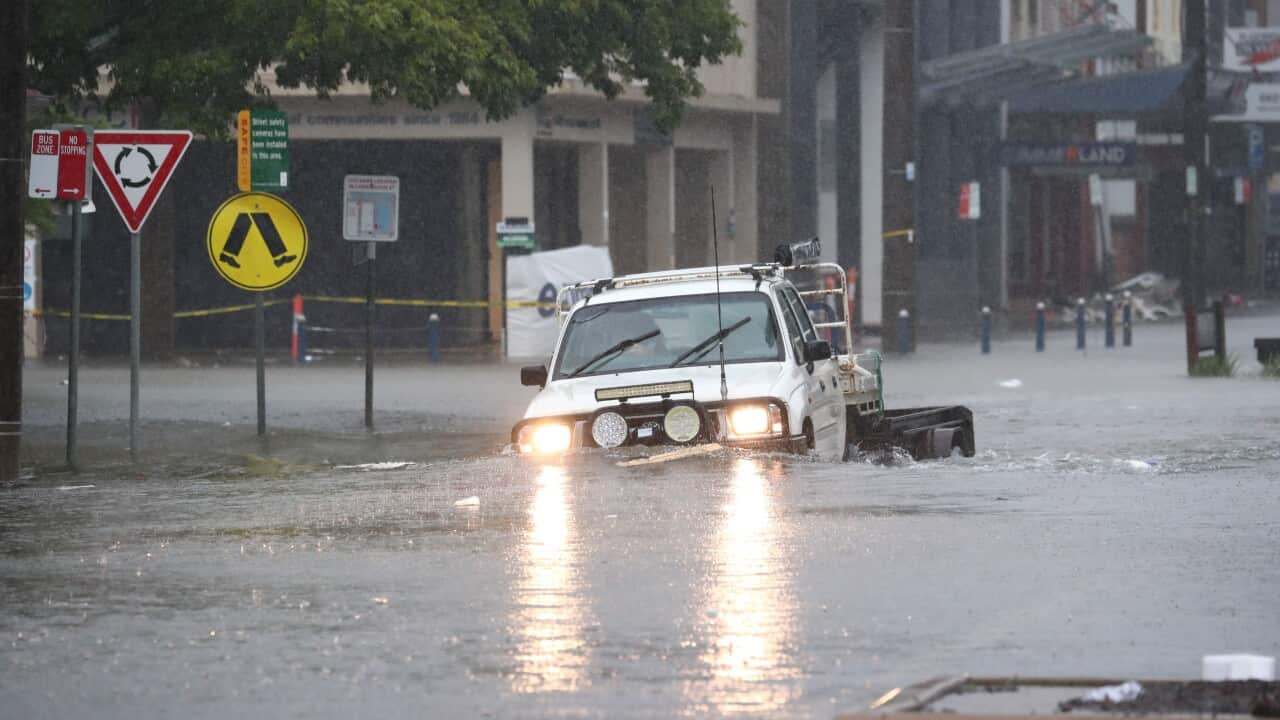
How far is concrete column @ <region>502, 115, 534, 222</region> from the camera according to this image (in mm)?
38625

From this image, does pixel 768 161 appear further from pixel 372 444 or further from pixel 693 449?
pixel 693 449

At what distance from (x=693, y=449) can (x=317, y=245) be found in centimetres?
3031

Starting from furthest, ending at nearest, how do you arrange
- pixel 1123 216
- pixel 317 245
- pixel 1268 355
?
1. pixel 1123 216
2. pixel 317 245
3. pixel 1268 355

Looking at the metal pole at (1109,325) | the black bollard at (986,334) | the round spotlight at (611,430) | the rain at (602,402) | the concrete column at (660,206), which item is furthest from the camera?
the concrete column at (660,206)

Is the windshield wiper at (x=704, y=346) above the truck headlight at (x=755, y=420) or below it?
→ above

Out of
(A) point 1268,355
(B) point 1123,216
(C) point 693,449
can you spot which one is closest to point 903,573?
(C) point 693,449

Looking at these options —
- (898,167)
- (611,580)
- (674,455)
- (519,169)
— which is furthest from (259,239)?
(519,169)

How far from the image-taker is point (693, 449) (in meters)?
Answer: 13.7

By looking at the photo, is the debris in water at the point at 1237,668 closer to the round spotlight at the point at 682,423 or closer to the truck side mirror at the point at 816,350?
the round spotlight at the point at 682,423

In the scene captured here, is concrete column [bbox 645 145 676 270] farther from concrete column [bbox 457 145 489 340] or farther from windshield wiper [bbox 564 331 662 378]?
windshield wiper [bbox 564 331 662 378]

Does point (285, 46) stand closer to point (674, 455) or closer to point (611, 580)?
point (674, 455)

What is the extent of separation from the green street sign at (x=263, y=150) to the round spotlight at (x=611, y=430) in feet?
23.9

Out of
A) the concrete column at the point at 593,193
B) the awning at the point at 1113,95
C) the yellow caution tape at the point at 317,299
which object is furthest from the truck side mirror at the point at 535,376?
the awning at the point at 1113,95

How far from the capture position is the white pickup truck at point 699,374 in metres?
13.8
